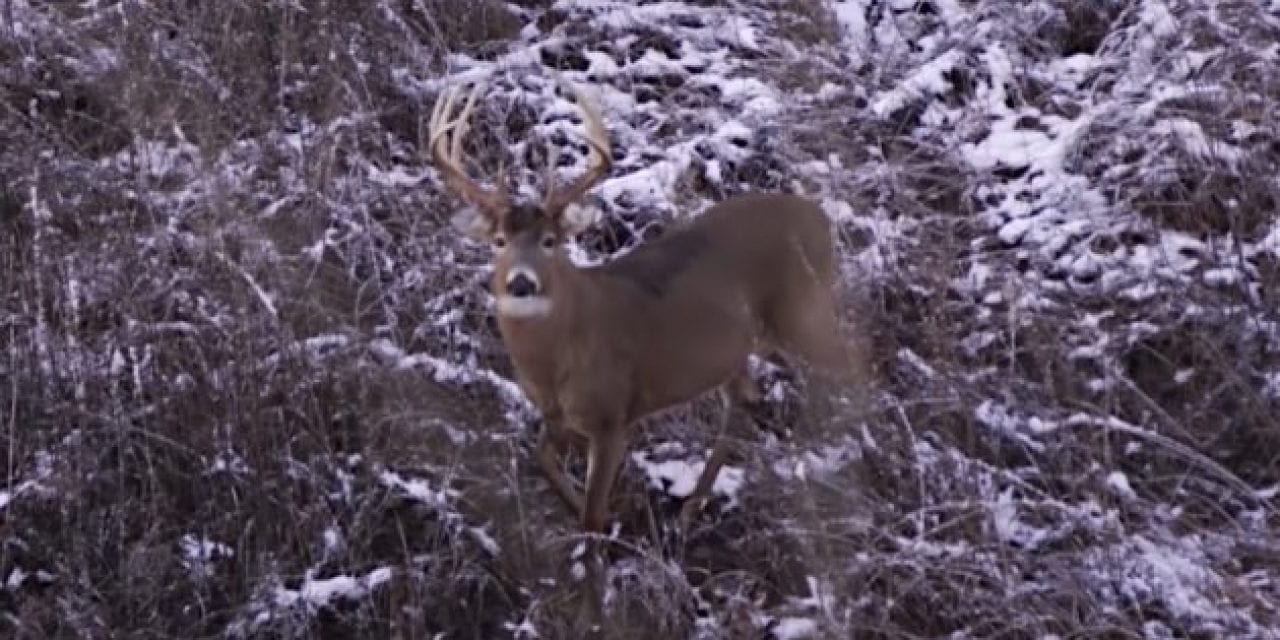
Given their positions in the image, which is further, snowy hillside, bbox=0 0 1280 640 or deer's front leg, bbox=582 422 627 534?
deer's front leg, bbox=582 422 627 534

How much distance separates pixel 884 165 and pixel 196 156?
2.32m

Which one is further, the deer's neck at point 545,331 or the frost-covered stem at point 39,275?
the frost-covered stem at point 39,275

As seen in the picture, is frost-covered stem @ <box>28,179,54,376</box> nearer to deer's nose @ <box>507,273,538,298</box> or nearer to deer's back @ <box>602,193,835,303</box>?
deer's nose @ <box>507,273,538,298</box>

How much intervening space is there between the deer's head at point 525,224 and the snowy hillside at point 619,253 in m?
0.57

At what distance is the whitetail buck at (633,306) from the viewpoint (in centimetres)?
647

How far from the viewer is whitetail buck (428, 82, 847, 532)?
6469 mm

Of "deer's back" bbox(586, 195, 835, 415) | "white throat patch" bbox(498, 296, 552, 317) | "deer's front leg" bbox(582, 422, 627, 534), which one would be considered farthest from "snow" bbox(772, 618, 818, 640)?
"white throat patch" bbox(498, 296, 552, 317)

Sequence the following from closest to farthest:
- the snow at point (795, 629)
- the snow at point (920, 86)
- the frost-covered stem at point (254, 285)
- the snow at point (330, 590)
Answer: the snow at point (795, 629) → the snow at point (330, 590) → the frost-covered stem at point (254, 285) → the snow at point (920, 86)

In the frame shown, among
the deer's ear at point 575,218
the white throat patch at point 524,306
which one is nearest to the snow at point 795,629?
the white throat patch at point 524,306

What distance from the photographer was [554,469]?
664cm

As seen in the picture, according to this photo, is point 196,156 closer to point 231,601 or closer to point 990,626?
point 231,601

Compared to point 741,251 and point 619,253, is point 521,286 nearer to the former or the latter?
A: point 741,251

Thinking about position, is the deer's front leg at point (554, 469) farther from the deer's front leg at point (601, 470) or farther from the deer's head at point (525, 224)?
the deer's head at point (525, 224)

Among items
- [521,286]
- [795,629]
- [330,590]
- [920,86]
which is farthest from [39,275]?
[920,86]
